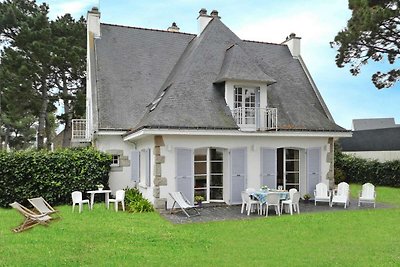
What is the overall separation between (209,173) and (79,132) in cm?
852

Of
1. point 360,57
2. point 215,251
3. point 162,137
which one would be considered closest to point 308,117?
point 162,137

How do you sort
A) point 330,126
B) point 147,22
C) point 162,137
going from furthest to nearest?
point 147,22 < point 330,126 < point 162,137

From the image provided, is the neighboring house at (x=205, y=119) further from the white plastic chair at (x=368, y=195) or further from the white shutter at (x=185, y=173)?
the white plastic chair at (x=368, y=195)

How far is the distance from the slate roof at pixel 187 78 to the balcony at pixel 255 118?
1.40ft

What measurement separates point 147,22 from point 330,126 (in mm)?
11884

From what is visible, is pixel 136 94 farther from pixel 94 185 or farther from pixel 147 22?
pixel 147 22

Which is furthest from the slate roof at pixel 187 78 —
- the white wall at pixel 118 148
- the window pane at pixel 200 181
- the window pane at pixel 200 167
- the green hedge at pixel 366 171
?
the green hedge at pixel 366 171

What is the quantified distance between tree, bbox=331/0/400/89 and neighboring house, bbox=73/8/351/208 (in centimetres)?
378

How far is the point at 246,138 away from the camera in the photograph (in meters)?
14.3

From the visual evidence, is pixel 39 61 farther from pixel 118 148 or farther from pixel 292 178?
pixel 292 178

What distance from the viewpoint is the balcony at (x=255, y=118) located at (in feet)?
47.1

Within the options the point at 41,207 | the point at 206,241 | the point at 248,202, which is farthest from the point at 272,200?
the point at 41,207

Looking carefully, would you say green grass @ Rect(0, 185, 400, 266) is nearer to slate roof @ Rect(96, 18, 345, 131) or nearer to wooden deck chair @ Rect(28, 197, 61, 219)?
wooden deck chair @ Rect(28, 197, 61, 219)

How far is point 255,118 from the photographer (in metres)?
14.7
